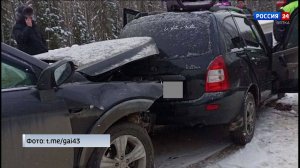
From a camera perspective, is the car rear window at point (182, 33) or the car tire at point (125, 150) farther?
the car rear window at point (182, 33)

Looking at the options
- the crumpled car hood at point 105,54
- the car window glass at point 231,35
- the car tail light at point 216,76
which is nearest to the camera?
the crumpled car hood at point 105,54

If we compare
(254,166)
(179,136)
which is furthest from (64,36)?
(254,166)

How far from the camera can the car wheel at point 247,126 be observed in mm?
5332

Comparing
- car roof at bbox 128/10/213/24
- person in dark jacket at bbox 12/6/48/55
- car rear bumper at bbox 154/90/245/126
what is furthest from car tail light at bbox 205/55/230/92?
person in dark jacket at bbox 12/6/48/55

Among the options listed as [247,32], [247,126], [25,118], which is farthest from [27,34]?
[25,118]

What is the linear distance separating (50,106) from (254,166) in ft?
8.10

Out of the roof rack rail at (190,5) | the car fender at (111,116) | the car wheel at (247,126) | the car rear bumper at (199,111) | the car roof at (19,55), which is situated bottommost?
the car wheel at (247,126)

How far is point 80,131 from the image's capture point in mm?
3463

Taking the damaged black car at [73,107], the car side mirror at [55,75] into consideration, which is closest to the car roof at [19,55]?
the damaged black car at [73,107]

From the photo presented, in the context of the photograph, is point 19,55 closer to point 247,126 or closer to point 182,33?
point 182,33

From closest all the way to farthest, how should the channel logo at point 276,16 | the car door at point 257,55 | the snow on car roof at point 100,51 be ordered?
the snow on car roof at point 100,51 → the car door at point 257,55 → the channel logo at point 276,16

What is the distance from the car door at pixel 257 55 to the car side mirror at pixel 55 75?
296 cm

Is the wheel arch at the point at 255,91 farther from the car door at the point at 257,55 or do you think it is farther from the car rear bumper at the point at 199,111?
the car rear bumper at the point at 199,111

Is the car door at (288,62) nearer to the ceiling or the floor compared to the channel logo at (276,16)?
nearer to the floor
